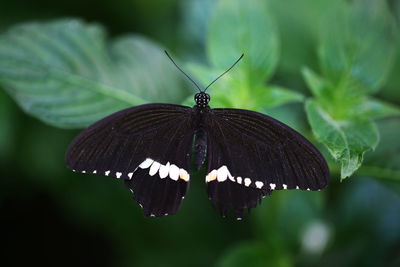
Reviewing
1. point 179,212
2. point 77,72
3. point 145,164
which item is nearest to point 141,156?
point 145,164

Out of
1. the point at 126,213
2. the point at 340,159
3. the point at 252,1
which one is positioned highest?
the point at 252,1

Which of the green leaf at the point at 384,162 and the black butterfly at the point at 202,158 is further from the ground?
the green leaf at the point at 384,162

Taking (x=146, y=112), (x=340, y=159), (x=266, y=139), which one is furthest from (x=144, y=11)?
(x=340, y=159)

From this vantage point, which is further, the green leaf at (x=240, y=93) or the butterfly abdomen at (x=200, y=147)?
the green leaf at (x=240, y=93)

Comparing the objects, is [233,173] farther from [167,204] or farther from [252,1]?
[252,1]

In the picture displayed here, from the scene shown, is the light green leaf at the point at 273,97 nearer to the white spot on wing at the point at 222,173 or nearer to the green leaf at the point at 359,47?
the green leaf at the point at 359,47

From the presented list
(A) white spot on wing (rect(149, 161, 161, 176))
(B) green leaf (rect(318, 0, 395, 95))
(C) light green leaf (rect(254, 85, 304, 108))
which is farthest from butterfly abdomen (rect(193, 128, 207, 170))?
(B) green leaf (rect(318, 0, 395, 95))

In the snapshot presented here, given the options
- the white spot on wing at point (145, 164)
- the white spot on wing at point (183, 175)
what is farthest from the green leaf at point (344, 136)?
the white spot on wing at point (145, 164)
